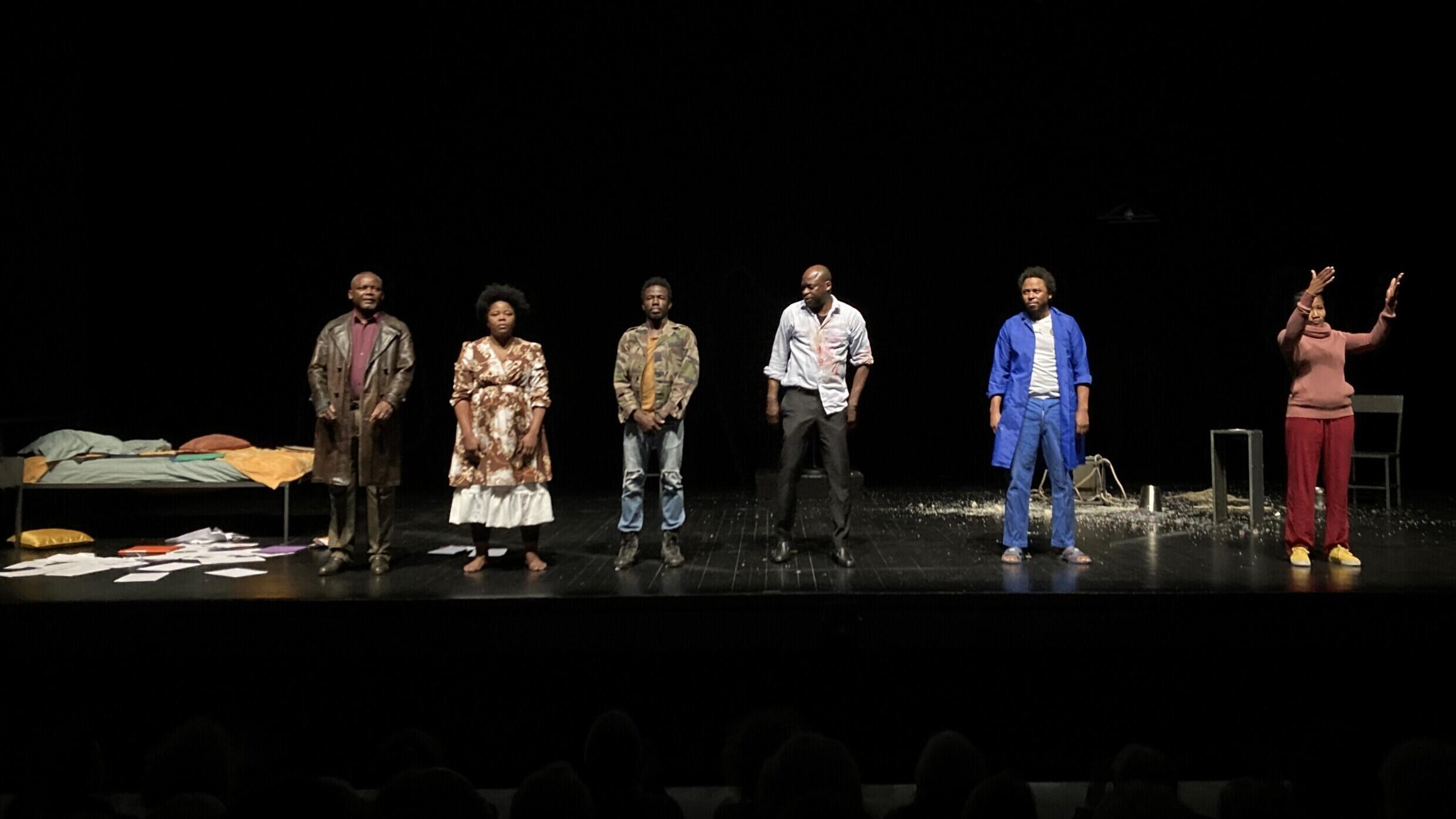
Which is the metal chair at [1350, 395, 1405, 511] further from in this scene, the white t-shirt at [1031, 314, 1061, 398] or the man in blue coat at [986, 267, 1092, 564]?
the white t-shirt at [1031, 314, 1061, 398]

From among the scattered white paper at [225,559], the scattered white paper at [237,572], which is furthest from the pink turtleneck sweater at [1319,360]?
the scattered white paper at [225,559]

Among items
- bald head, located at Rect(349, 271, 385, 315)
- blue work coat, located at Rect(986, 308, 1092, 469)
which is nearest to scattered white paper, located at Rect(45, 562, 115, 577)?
bald head, located at Rect(349, 271, 385, 315)

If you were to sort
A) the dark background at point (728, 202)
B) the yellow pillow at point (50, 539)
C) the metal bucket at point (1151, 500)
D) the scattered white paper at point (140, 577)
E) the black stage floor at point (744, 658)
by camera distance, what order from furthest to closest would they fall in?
the dark background at point (728, 202)
the metal bucket at point (1151, 500)
the yellow pillow at point (50, 539)
the scattered white paper at point (140, 577)
the black stage floor at point (744, 658)

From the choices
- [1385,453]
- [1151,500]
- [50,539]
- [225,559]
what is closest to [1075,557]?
[1151,500]

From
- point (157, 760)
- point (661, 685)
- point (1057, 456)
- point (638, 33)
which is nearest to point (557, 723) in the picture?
point (661, 685)

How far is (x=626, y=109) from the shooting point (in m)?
7.54

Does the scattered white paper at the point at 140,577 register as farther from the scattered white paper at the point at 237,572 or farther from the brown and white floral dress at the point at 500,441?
the brown and white floral dress at the point at 500,441

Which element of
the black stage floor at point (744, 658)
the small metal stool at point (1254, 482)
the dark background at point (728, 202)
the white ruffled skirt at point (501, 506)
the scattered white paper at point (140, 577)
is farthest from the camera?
the dark background at point (728, 202)

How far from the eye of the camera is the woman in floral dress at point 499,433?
4.49m

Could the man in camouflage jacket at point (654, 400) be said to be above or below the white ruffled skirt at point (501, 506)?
above

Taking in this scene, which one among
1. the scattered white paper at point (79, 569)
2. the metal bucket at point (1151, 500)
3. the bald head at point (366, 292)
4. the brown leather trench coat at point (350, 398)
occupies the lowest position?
the scattered white paper at point (79, 569)

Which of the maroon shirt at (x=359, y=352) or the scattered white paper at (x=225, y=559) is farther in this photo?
the scattered white paper at (x=225, y=559)

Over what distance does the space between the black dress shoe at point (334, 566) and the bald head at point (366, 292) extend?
1.13 meters

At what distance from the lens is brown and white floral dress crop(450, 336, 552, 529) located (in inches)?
177
